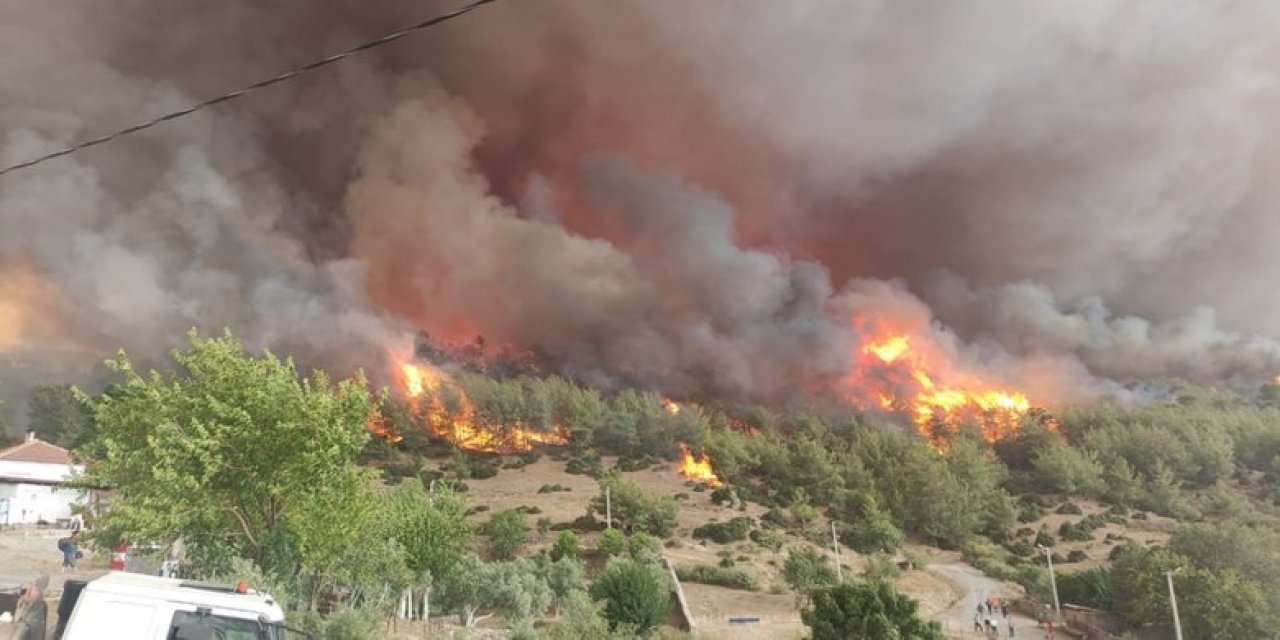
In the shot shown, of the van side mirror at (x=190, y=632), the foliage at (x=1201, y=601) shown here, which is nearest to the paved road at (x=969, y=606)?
the foliage at (x=1201, y=601)

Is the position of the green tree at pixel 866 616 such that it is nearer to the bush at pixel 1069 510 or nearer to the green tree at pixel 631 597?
the green tree at pixel 631 597

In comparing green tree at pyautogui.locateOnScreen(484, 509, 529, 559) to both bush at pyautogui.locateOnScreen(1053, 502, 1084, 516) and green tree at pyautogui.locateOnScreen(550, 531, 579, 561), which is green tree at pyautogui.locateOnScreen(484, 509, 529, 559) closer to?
green tree at pyautogui.locateOnScreen(550, 531, 579, 561)

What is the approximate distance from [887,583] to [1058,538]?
84481 mm

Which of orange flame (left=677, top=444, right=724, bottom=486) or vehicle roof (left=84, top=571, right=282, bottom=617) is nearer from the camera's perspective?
vehicle roof (left=84, top=571, right=282, bottom=617)

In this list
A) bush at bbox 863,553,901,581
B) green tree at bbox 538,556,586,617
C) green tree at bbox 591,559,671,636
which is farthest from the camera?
bush at bbox 863,553,901,581

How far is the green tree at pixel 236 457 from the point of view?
1983 centimetres

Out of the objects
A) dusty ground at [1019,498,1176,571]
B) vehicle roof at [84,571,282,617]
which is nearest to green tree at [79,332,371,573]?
vehicle roof at [84,571,282,617]

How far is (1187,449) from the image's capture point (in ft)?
406

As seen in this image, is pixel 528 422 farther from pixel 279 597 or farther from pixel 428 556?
pixel 279 597

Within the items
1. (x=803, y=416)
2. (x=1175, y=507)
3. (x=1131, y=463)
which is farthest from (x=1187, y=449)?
(x=803, y=416)

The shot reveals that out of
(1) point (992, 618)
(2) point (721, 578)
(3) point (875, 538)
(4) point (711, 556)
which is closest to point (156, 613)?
(2) point (721, 578)

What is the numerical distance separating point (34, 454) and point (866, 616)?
8146cm

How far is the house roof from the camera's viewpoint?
2660 inches

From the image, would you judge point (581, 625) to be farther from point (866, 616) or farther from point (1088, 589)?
point (1088, 589)
